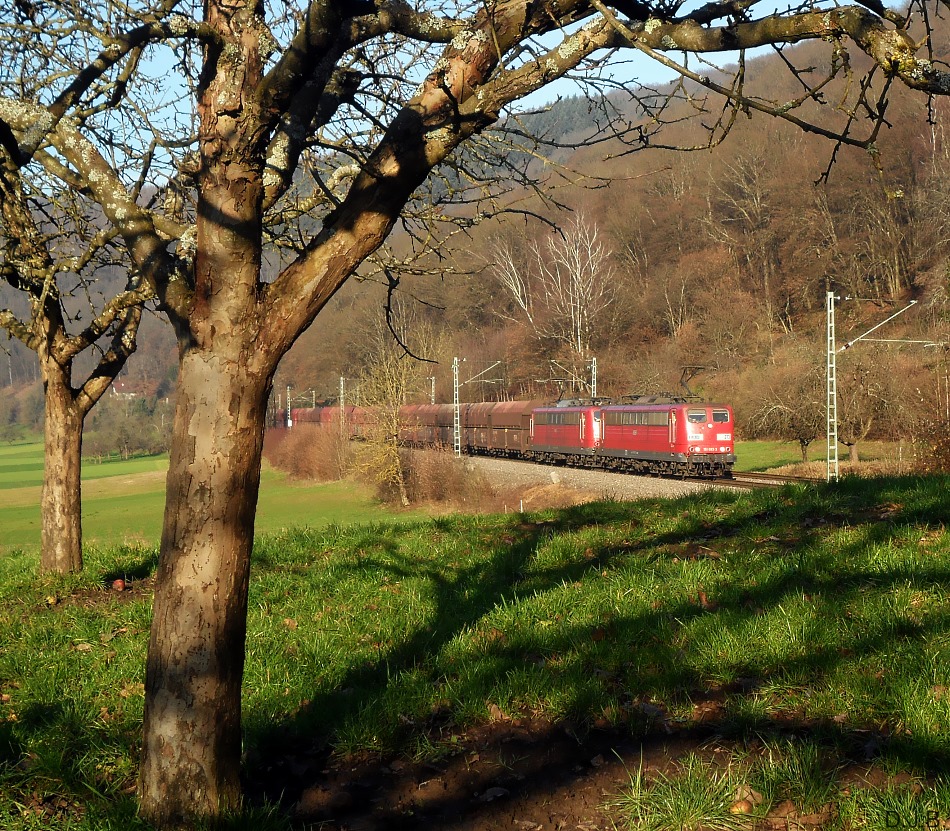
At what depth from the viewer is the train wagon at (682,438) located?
3120 centimetres

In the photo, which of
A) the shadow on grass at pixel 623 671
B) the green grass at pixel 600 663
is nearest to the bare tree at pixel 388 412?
the green grass at pixel 600 663

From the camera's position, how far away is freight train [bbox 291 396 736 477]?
31375mm

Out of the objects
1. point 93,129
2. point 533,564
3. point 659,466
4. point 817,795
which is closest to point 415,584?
point 533,564

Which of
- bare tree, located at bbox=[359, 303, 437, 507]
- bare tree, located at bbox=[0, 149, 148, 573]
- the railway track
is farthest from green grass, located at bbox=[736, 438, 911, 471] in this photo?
bare tree, located at bbox=[0, 149, 148, 573]

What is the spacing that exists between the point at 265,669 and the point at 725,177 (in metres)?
70.8

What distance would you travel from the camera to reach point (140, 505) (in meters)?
51.5

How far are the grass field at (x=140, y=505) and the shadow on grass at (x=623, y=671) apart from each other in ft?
58.1

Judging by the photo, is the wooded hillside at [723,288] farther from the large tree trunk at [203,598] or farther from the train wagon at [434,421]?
the large tree trunk at [203,598]

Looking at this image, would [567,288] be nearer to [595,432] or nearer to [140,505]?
[595,432]

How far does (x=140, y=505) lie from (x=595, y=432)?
2985cm

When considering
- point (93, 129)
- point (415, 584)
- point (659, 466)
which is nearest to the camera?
point (415, 584)

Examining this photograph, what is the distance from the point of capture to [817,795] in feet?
10.1

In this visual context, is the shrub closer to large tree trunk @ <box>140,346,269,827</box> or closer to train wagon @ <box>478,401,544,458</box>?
train wagon @ <box>478,401,544,458</box>

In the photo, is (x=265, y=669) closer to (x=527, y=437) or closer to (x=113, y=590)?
(x=113, y=590)
